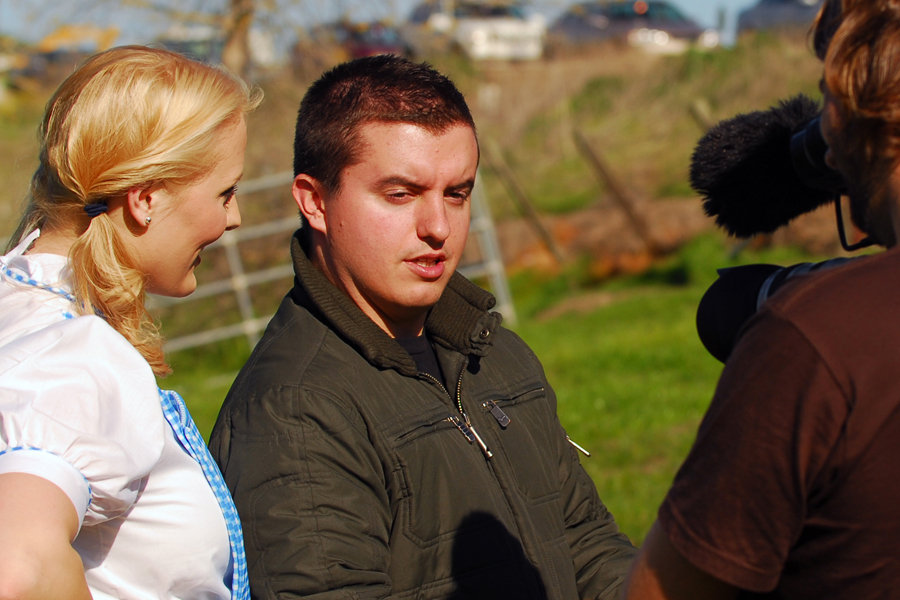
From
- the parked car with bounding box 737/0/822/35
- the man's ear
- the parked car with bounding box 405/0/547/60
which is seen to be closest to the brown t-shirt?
the man's ear

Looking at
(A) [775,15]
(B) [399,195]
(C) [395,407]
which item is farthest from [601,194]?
(C) [395,407]

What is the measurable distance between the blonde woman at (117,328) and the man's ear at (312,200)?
287 millimetres

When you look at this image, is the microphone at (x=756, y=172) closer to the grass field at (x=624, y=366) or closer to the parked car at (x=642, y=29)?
the grass field at (x=624, y=366)

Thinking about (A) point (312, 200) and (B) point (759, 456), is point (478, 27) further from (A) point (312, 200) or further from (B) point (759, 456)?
(B) point (759, 456)

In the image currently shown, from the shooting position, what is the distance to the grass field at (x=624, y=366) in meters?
5.34

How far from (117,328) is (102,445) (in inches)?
13.4

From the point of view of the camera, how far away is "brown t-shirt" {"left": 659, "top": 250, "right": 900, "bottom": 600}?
121cm

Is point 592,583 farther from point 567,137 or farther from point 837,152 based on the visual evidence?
point 567,137

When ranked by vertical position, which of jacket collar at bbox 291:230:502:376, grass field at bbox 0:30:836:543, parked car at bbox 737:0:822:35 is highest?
jacket collar at bbox 291:230:502:376

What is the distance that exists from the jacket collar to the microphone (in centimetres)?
69

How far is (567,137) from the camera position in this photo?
1563cm

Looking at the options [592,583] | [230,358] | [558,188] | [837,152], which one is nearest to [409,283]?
[592,583]

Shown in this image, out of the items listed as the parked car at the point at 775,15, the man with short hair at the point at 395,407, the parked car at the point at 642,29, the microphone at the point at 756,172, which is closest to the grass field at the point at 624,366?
the man with short hair at the point at 395,407

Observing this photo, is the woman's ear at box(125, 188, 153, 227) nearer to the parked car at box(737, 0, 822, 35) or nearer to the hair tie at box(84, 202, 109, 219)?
the hair tie at box(84, 202, 109, 219)
